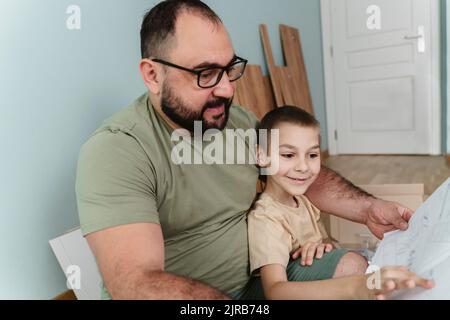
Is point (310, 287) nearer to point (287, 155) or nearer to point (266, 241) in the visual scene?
point (266, 241)

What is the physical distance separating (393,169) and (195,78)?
9.07 feet

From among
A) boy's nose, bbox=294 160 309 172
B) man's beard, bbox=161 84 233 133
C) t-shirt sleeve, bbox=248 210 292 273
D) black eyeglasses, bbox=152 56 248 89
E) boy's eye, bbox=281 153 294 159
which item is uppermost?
black eyeglasses, bbox=152 56 248 89

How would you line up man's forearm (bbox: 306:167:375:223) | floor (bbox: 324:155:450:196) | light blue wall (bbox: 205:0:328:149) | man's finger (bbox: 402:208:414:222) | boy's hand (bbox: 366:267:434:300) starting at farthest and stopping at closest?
floor (bbox: 324:155:450:196) < light blue wall (bbox: 205:0:328:149) < man's forearm (bbox: 306:167:375:223) < man's finger (bbox: 402:208:414:222) < boy's hand (bbox: 366:267:434:300)

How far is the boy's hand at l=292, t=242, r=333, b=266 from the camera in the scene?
0.99 meters

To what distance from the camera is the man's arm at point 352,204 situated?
3.54ft

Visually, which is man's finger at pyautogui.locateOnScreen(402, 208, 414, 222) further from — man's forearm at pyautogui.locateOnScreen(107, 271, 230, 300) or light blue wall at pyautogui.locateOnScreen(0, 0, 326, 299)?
light blue wall at pyautogui.locateOnScreen(0, 0, 326, 299)

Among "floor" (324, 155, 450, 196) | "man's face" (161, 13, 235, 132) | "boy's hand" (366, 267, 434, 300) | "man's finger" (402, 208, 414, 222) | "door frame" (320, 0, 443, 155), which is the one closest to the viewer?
"boy's hand" (366, 267, 434, 300)

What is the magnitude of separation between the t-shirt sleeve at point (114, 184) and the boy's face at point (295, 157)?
351 mm

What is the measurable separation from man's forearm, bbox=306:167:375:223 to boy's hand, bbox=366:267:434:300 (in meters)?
0.54

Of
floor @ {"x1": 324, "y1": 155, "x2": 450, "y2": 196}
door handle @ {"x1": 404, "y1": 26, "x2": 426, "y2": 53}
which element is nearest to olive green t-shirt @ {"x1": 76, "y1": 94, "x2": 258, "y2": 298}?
floor @ {"x1": 324, "y1": 155, "x2": 450, "y2": 196}

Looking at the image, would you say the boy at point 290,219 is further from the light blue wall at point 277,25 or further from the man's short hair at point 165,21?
the light blue wall at point 277,25

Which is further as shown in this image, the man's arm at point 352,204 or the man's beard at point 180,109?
the man's arm at point 352,204

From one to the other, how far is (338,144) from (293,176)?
3.23 m

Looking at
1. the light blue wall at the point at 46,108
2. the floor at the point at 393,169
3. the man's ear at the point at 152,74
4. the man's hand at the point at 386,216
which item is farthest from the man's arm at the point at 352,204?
the floor at the point at 393,169
